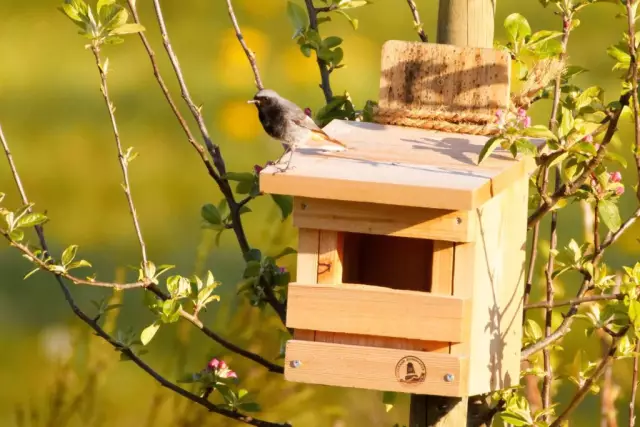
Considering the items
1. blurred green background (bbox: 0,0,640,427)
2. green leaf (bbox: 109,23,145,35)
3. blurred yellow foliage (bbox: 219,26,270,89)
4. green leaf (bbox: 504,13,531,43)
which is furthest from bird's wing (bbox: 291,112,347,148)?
blurred yellow foliage (bbox: 219,26,270,89)

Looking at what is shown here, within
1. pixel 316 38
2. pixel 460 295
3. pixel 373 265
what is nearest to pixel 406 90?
pixel 316 38

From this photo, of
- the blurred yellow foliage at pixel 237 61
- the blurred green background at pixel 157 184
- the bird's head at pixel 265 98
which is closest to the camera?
the bird's head at pixel 265 98

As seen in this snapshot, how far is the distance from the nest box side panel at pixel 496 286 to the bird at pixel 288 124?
0.42 metres

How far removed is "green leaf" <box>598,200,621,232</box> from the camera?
302 cm

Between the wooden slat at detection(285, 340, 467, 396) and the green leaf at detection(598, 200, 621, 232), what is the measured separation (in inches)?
22.0

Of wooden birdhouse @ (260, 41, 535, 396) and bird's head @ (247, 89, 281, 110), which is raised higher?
bird's head @ (247, 89, 281, 110)

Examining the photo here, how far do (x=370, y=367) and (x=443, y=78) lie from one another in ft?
3.04

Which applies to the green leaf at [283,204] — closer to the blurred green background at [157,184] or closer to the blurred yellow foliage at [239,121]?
the blurred green background at [157,184]

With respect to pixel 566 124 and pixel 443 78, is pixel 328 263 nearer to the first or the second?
pixel 566 124

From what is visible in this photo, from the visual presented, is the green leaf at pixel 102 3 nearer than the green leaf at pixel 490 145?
No

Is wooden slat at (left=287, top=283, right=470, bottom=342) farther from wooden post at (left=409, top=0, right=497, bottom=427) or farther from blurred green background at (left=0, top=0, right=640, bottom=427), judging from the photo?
blurred green background at (left=0, top=0, right=640, bottom=427)

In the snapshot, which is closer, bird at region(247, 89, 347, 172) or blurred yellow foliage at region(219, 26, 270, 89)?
bird at region(247, 89, 347, 172)

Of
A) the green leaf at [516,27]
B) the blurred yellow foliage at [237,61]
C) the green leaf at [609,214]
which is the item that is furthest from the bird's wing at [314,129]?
the blurred yellow foliage at [237,61]

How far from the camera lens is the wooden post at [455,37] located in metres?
3.14
